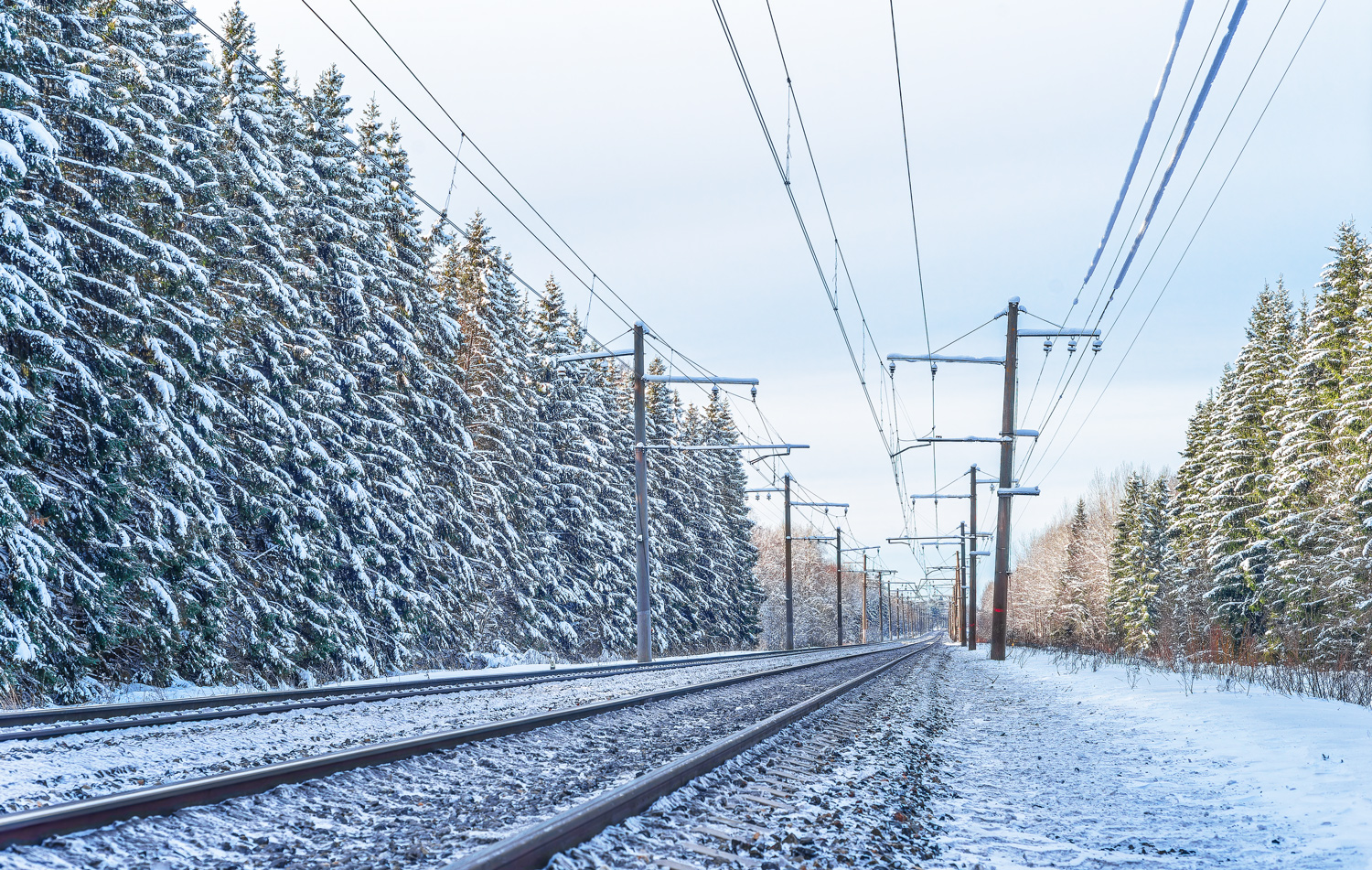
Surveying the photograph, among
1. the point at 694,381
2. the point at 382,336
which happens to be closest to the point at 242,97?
the point at 382,336

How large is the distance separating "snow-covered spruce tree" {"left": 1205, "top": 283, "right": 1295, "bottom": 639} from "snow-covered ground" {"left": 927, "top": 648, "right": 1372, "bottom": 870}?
2960 centimetres

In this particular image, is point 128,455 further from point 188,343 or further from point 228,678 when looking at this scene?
point 228,678

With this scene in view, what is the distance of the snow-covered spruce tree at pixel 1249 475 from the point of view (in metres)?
38.1

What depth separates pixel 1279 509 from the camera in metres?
34.5

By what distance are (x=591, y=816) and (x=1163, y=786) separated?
16.7 ft

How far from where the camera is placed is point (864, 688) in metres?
15.9

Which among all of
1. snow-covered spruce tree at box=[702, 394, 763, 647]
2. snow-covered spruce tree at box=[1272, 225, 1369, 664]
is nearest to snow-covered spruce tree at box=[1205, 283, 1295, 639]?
snow-covered spruce tree at box=[1272, 225, 1369, 664]

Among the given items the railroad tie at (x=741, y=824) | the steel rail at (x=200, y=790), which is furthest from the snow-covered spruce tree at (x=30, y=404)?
the railroad tie at (x=741, y=824)

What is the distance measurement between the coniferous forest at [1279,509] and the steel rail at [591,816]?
59.7ft

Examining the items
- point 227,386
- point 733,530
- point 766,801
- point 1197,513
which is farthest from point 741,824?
point 733,530

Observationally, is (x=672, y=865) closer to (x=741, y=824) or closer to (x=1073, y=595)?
(x=741, y=824)

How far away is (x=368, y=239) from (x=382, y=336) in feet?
9.03

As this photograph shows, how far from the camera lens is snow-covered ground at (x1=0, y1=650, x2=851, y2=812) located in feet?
18.5

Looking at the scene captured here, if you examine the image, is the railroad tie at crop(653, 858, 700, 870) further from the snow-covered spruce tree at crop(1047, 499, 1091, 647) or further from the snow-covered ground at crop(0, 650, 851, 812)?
the snow-covered spruce tree at crop(1047, 499, 1091, 647)
